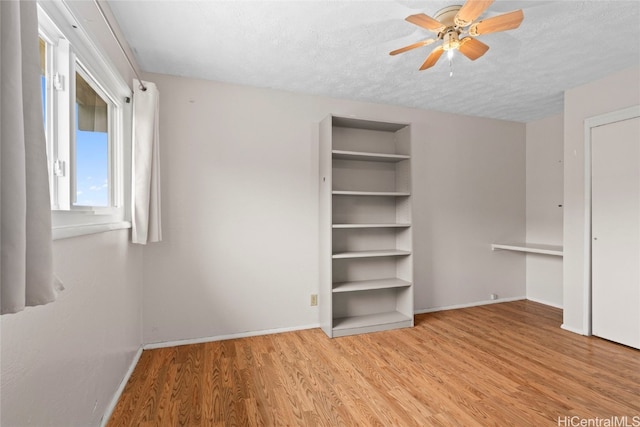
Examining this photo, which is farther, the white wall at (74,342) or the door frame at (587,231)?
the door frame at (587,231)

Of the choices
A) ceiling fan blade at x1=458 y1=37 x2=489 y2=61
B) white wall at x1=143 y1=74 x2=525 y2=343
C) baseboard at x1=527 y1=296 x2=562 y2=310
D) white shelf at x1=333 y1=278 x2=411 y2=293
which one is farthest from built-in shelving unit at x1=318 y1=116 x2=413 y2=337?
baseboard at x1=527 y1=296 x2=562 y2=310

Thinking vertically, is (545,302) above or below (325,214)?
below

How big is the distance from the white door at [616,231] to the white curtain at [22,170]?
394 cm

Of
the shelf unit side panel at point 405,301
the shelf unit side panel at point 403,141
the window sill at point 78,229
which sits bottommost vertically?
the shelf unit side panel at point 405,301

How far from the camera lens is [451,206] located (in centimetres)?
385

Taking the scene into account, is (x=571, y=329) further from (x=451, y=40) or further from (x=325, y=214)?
(x=451, y=40)

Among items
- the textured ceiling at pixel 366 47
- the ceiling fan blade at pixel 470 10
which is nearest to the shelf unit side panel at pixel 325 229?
the textured ceiling at pixel 366 47

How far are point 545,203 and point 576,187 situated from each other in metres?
1.00

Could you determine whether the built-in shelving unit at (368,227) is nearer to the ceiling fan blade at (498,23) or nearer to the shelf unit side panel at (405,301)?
the shelf unit side panel at (405,301)

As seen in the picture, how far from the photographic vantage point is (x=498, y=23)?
168 centimetres

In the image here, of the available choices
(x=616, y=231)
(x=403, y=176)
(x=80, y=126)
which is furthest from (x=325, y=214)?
(x=616, y=231)

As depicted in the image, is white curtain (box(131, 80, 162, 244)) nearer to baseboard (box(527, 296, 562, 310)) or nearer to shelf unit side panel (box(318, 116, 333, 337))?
shelf unit side panel (box(318, 116, 333, 337))

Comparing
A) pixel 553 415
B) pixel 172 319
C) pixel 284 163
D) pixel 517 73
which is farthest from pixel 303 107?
pixel 553 415

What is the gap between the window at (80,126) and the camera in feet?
4.43
